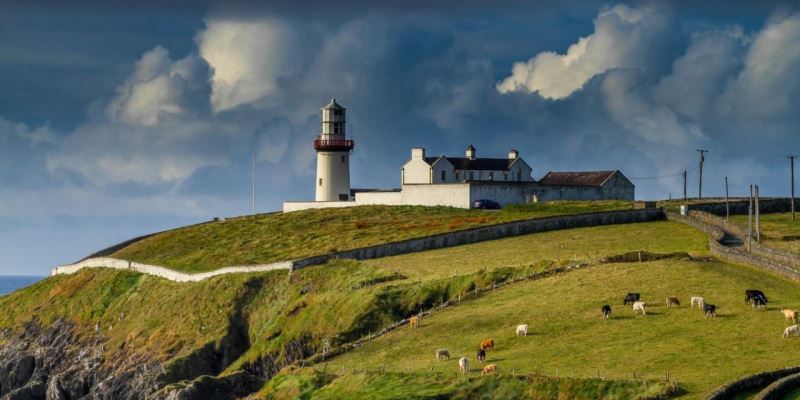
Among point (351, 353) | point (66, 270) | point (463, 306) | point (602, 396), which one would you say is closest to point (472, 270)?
point (463, 306)

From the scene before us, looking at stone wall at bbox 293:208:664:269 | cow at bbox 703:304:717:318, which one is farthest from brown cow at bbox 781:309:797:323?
stone wall at bbox 293:208:664:269

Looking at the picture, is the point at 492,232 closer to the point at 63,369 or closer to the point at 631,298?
the point at 63,369

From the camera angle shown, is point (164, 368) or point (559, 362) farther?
point (164, 368)

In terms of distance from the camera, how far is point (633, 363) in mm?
64375

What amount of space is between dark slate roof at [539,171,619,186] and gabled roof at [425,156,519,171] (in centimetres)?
496

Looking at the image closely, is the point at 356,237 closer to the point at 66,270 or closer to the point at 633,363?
the point at 66,270

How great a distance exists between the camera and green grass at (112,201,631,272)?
124875 millimetres

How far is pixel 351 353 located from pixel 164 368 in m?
19.4

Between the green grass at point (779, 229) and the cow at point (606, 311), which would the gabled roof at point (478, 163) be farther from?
the cow at point (606, 311)

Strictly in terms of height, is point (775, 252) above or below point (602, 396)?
above

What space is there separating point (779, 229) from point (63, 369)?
62.8m

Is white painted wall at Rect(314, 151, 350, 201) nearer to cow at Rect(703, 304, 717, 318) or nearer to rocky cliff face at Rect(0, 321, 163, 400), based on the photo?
rocky cliff face at Rect(0, 321, 163, 400)

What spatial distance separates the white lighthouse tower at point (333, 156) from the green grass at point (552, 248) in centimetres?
4250

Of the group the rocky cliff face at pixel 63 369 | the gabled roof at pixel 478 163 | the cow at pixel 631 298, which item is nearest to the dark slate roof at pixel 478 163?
the gabled roof at pixel 478 163
